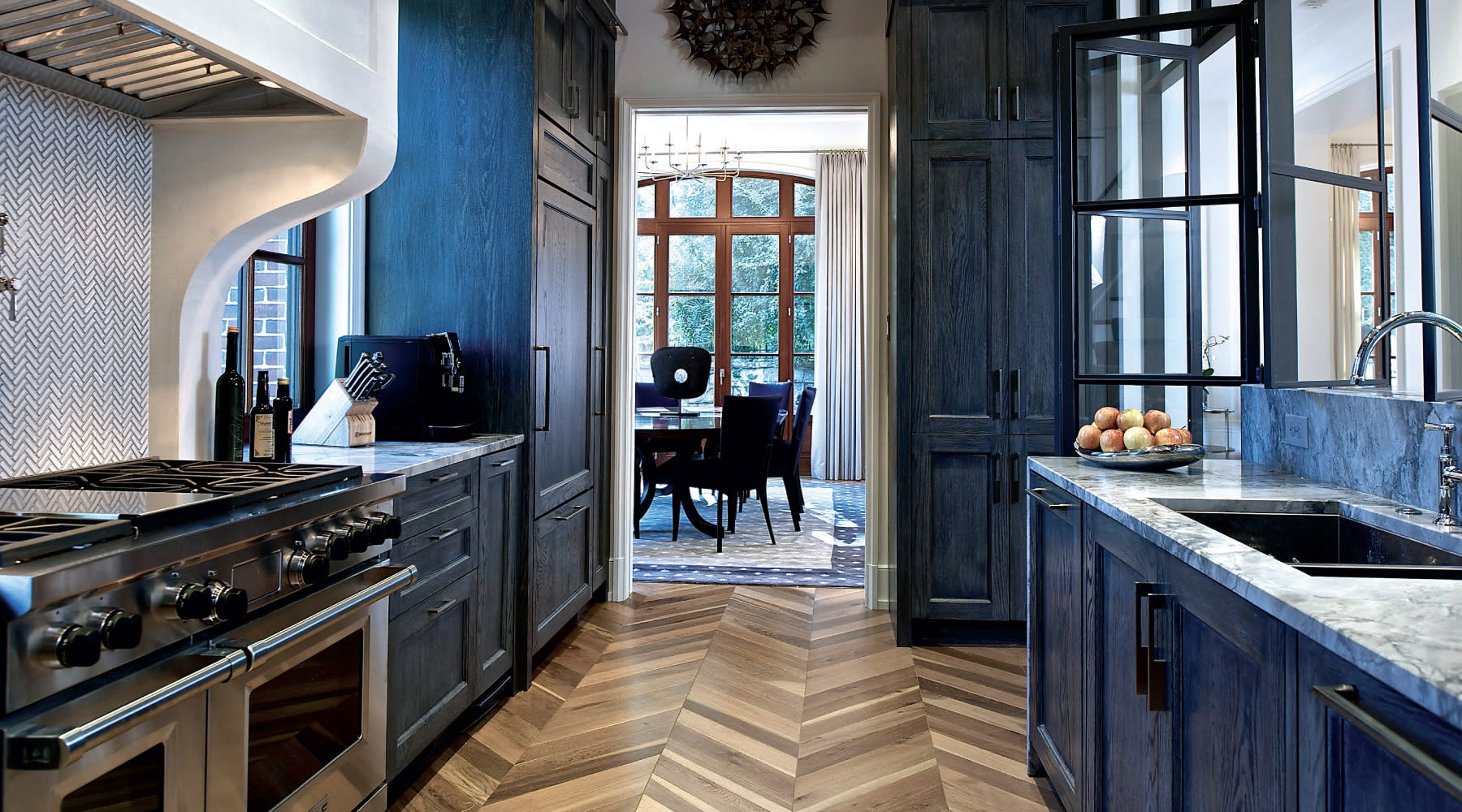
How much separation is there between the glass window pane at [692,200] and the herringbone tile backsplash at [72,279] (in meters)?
6.91

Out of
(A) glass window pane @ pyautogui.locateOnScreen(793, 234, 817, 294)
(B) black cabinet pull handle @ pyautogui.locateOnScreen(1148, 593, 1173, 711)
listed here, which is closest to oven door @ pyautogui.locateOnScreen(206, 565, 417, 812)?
(B) black cabinet pull handle @ pyautogui.locateOnScreen(1148, 593, 1173, 711)

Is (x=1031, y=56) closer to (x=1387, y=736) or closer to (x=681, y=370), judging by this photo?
(x=1387, y=736)

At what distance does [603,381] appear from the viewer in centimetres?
405

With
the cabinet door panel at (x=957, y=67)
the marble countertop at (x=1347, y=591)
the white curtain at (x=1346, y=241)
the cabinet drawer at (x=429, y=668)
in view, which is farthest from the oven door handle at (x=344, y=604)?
the cabinet door panel at (x=957, y=67)

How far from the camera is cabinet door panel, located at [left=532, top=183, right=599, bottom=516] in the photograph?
3129 millimetres

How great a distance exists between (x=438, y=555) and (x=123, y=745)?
3.95 feet

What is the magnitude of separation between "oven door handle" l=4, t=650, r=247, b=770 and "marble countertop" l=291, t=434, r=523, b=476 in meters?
0.82

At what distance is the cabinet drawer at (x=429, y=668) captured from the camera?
7.08 ft

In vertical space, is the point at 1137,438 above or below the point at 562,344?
below

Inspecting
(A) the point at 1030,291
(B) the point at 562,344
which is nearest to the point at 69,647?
(B) the point at 562,344

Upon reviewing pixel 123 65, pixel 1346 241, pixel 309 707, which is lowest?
pixel 309 707

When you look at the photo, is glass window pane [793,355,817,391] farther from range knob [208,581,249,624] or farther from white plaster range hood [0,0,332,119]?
range knob [208,581,249,624]

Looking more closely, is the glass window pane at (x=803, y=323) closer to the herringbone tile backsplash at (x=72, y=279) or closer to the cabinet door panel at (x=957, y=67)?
the cabinet door panel at (x=957, y=67)

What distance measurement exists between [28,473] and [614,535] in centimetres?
262
